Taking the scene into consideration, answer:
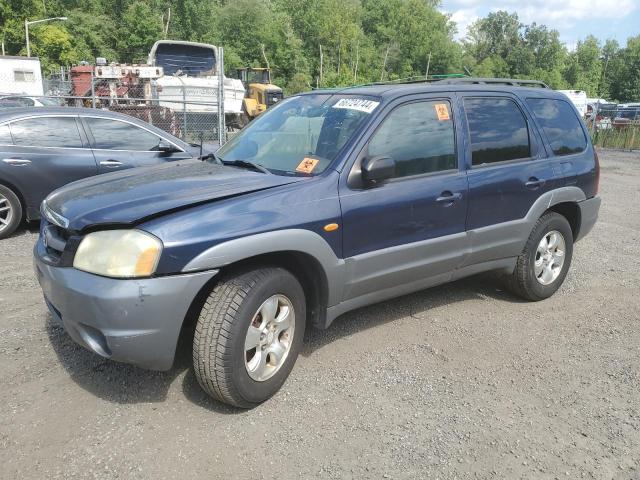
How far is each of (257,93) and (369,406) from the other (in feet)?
78.1

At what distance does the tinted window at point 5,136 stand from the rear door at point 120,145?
2.80 ft

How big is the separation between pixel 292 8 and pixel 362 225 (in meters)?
67.9

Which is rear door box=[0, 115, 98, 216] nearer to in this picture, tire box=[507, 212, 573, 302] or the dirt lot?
the dirt lot

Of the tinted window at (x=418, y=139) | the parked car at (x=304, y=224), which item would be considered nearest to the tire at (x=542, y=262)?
the parked car at (x=304, y=224)

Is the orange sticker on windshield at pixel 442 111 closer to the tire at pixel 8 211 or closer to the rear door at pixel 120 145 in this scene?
the rear door at pixel 120 145

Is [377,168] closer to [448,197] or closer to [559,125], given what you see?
[448,197]

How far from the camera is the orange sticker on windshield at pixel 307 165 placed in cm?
348

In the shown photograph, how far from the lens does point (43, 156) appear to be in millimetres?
6609

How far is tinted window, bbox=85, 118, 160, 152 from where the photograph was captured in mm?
6957

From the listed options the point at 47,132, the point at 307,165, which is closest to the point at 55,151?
the point at 47,132

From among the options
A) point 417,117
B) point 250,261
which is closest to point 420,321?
point 417,117

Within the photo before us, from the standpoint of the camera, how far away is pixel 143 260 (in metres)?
2.69

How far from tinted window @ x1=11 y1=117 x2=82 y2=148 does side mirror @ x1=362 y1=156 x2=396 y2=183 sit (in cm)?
482

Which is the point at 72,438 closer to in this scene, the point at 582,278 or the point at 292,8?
the point at 582,278
